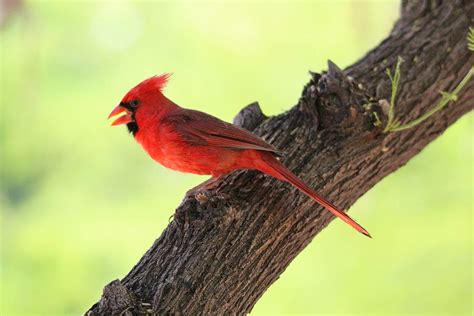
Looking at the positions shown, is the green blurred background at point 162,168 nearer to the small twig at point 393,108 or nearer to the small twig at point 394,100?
the small twig at point 394,100

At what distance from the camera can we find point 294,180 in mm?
2436

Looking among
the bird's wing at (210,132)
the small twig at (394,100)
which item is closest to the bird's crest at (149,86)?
the bird's wing at (210,132)

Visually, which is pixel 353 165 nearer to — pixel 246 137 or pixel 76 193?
pixel 246 137

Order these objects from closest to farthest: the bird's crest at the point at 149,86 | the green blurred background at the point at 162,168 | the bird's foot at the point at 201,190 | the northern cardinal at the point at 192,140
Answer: the bird's foot at the point at 201,190, the northern cardinal at the point at 192,140, the bird's crest at the point at 149,86, the green blurred background at the point at 162,168

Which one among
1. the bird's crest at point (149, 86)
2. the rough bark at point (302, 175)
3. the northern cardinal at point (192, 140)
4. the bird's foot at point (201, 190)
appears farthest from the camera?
the bird's crest at point (149, 86)

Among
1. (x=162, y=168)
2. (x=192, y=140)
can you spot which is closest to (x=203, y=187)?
(x=192, y=140)

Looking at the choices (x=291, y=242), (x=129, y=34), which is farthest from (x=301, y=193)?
(x=129, y=34)

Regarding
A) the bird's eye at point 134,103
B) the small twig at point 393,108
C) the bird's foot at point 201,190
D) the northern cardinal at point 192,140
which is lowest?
the bird's foot at point 201,190

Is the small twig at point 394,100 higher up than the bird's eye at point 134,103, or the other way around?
the small twig at point 394,100

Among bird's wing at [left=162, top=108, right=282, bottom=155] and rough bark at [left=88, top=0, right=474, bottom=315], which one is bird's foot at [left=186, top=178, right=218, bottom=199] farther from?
bird's wing at [left=162, top=108, right=282, bottom=155]

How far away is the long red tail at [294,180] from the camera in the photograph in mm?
2383

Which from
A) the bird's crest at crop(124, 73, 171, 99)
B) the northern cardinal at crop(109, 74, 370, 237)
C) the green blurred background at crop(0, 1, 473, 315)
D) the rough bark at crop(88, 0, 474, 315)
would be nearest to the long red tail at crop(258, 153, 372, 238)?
the northern cardinal at crop(109, 74, 370, 237)

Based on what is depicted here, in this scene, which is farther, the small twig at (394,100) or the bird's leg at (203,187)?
the small twig at (394,100)

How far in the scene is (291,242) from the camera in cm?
249
